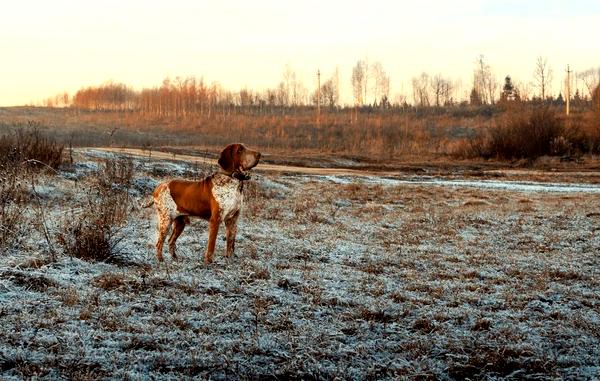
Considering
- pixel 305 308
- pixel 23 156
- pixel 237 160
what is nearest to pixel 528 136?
pixel 23 156

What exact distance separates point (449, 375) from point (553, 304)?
8.30ft

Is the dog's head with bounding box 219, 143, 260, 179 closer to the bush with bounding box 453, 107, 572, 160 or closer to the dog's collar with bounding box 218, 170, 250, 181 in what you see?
the dog's collar with bounding box 218, 170, 250, 181

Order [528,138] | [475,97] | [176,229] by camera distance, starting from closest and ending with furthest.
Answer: [176,229]
[528,138]
[475,97]

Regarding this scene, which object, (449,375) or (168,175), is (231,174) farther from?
(168,175)

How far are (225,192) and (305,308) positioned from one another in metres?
2.27

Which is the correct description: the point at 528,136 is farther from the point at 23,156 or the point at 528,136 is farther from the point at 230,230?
the point at 230,230

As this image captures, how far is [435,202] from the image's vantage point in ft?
56.6

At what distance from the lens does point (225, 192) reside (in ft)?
24.6

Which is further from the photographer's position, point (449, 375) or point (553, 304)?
point (553, 304)

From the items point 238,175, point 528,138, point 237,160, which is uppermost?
point 528,138

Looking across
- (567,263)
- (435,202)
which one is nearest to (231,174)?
(567,263)

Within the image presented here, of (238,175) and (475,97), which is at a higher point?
(475,97)

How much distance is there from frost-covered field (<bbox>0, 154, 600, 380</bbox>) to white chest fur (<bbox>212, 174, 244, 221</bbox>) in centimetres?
65

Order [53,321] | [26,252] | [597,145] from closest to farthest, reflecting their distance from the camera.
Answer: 1. [53,321]
2. [26,252]
3. [597,145]
